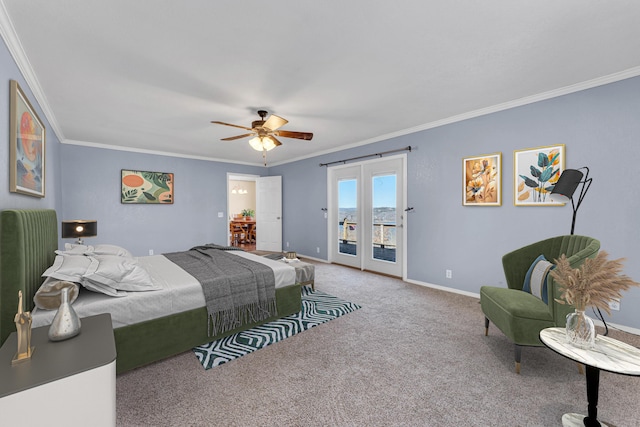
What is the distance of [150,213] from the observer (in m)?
5.66

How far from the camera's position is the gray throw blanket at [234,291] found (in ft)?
7.88

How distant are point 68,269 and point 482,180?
440cm

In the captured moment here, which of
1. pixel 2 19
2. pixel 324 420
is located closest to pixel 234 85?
pixel 2 19

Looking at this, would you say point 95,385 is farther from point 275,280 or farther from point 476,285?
point 476,285

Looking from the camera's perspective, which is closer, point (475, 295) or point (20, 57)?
point (20, 57)

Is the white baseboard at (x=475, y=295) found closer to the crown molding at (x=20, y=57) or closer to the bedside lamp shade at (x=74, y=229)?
the bedside lamp shade at (x=74, y=229)

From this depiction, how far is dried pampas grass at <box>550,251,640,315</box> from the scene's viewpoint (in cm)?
142

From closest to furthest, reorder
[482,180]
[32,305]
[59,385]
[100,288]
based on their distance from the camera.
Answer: [59,385] → [32,305] → [100,288] → [482,180]

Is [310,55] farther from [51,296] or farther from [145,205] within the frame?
[145,205]

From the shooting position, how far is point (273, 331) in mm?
2662

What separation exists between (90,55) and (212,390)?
2.83 meters

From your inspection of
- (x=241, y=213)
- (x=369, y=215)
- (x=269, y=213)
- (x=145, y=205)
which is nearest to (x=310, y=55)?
(x=369, y=215)

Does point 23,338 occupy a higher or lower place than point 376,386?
higher

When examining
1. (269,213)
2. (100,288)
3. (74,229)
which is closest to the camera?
(100,288)
